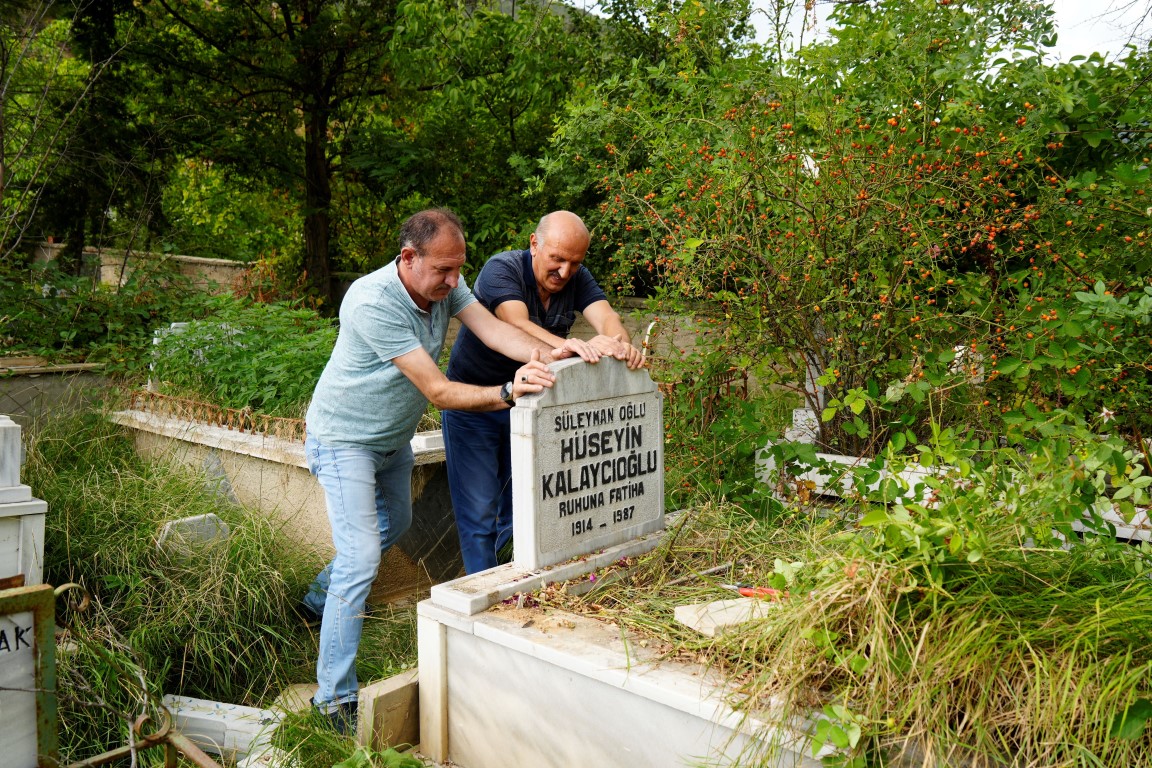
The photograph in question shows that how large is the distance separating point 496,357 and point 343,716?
5.68 ft

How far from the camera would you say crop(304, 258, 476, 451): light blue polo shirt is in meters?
3.56

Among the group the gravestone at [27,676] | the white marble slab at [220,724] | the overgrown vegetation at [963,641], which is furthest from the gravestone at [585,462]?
the gravestone at [27,676]

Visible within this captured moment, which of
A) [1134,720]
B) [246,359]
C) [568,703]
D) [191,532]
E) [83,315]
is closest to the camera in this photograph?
[1134,720]

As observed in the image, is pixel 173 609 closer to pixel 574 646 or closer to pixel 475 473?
pixel 475 473

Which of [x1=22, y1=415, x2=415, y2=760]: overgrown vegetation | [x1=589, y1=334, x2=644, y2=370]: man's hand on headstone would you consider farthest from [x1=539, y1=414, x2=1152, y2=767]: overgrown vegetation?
[x1=22, y1=415, x2=415, y2=760]: overgrown vegetation

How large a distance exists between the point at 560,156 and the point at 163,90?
536 centimetres

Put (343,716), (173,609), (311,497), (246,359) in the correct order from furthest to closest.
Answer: (246,359) < (311,497) < (173,609) < (343,716)

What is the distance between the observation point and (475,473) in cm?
438

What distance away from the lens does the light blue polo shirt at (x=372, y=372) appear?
356 centimetres

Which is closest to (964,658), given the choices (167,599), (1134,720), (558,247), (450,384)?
A: (1134,720)

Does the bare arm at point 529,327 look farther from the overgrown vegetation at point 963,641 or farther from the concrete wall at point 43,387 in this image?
the concrete wall at point 43,387

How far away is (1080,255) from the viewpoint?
13.1 feet

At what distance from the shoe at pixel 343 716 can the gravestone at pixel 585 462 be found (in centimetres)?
83

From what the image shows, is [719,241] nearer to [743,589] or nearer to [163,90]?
[743,589]
